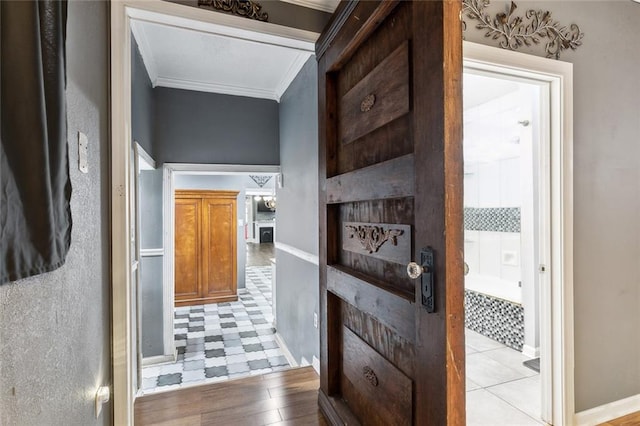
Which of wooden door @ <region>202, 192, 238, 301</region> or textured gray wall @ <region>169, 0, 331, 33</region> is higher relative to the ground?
textured gray wall @ <region>169, 0, 331, 33</region>

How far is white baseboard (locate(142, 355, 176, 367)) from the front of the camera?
3.29 meters

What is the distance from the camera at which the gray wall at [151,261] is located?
3.27 meters

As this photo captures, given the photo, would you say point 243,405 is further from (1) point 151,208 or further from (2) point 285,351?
(1) point 151,208

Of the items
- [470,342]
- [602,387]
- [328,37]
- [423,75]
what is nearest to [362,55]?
[328,37]

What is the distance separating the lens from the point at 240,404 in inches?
66.7

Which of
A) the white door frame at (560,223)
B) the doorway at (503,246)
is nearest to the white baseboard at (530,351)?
the doorway at (503,246)

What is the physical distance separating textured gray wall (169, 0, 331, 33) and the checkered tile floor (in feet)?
9.84

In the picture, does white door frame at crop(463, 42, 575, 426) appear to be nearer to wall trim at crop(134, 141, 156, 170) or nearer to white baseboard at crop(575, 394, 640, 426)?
white baseboard at crop(575, 394, 640, 426)

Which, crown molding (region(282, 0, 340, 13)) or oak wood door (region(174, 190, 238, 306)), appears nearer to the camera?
crown molding (region(282, 0, 340, 13))

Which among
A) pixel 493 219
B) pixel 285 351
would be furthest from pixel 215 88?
pixel 493 219

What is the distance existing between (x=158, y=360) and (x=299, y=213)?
6.98 ft

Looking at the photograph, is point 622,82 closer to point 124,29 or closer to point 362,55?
point 362,55

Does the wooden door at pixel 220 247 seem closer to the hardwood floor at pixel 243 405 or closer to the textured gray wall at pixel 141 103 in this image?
the textured gray wall at pixel 141 103

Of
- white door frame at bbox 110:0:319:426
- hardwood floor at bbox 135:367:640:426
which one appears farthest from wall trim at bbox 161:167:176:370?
white door frame at bbox 110:0:319:426
